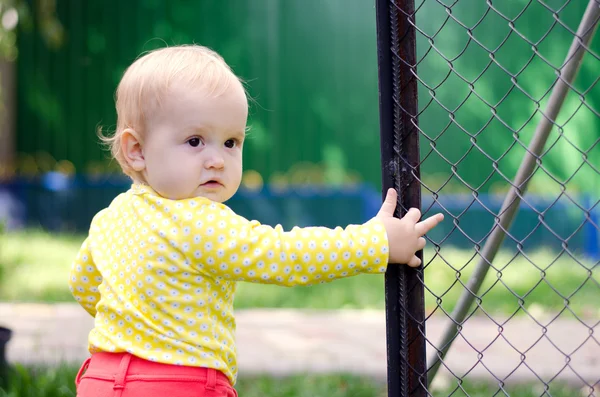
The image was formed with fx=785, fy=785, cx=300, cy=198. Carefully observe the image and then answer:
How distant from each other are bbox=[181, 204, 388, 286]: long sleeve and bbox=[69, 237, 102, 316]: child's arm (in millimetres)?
446

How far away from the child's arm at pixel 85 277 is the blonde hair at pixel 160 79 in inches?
14.2

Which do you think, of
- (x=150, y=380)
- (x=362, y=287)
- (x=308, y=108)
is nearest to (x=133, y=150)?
(x=150, y=380)

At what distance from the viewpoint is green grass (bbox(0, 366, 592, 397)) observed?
10.1 feet

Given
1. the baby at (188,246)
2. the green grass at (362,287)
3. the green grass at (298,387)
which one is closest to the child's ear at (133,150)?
the baby at (188,246)

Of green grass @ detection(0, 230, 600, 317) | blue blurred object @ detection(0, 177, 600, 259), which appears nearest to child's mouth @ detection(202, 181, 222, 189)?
green grass @ detection(0, 230, 600, 317)

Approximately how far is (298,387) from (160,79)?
1903mm

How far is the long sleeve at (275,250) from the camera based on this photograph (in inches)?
69.7

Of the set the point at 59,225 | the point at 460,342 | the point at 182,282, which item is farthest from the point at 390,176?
the point at 59,225

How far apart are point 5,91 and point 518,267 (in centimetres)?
481

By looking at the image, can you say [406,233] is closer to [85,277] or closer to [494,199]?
[85,277]

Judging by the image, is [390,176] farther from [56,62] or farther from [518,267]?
[56,62]

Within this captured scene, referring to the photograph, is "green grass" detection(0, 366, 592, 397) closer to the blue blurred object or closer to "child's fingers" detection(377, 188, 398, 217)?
"child's fingers" detection(377, 188, 398, 217)

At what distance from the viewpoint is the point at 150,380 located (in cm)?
178

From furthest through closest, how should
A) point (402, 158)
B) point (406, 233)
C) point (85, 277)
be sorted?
point (85, 277) → point (402, 158) → point (406, 233)
